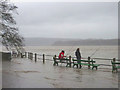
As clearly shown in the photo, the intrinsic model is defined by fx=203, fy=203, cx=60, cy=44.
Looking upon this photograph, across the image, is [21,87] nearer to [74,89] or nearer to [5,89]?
[5,89]

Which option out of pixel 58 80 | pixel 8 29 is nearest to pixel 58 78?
pixel 58 80

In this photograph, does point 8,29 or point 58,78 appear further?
point 8,29

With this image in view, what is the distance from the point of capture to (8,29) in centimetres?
2188

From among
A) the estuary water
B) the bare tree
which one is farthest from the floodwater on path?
the bare tree

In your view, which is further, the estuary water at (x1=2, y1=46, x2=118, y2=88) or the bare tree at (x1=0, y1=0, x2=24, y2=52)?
the bare tree at (x1=0, y1=0, x2=24, y2=52)

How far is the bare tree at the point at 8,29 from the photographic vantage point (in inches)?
829

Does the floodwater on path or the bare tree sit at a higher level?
the bare tree

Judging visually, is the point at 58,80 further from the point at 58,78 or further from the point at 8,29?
the point at 8,29

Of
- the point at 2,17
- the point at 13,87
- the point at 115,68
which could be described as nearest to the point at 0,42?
the point at 2,17

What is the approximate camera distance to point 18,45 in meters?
23.2

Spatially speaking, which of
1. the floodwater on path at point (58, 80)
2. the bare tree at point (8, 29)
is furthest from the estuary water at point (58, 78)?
the bare tree at point (8, 29)

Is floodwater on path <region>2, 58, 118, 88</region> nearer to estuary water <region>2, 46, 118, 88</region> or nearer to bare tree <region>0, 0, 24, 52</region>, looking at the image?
estuary water <region>2, 46, 118, 88</region>

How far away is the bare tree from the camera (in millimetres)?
21062

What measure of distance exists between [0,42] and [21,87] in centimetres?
1488
